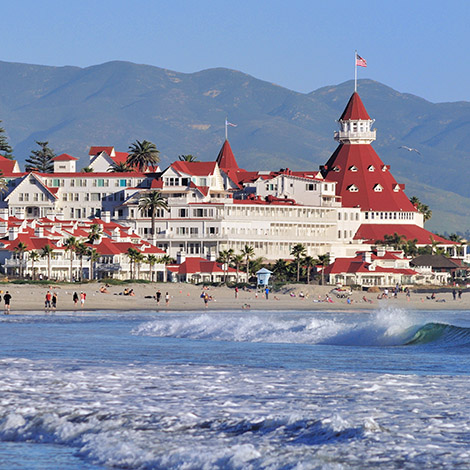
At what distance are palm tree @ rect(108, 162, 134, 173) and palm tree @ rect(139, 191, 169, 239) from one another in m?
21.6

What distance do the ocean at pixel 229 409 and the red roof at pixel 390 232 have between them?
106 metres

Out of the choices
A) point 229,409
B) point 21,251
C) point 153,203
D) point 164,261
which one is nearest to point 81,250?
point 21,251

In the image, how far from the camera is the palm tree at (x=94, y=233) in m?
110

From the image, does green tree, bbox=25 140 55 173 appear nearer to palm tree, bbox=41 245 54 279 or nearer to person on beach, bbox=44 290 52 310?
palm tree, bbox=41 245 54 279

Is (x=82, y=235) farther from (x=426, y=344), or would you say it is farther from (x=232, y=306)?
(x=426, y=344)

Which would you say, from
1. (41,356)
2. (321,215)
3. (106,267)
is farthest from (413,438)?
(321,215)

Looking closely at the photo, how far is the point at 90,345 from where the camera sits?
37406 mm

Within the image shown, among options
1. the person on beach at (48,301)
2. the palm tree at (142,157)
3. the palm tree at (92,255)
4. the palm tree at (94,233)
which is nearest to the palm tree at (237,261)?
the palm tree at (94,233)

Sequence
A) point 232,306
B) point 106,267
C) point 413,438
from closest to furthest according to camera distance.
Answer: point 413,438 → point 232,306 → point 106,267

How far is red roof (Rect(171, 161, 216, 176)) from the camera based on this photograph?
138 metres

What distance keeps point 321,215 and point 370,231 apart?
7.07m

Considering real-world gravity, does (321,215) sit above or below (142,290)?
above

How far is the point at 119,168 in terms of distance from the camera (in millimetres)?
155625

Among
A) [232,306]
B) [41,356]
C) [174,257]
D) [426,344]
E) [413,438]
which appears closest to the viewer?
[413,438]
